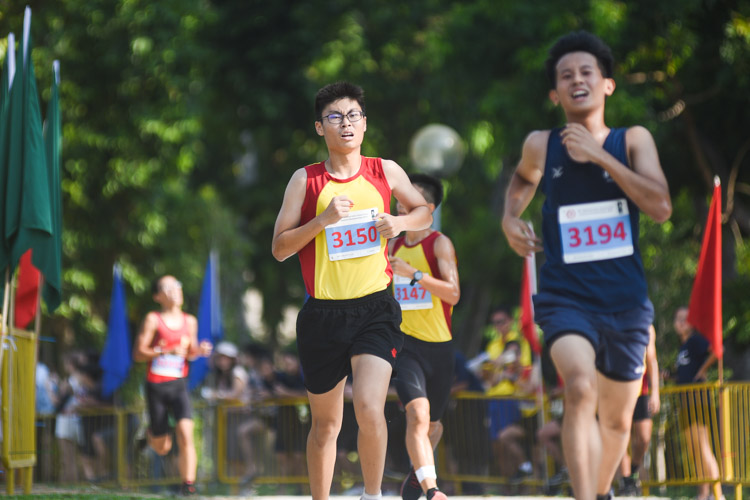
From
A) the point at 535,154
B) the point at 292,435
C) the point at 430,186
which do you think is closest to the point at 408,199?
the point at 535,154

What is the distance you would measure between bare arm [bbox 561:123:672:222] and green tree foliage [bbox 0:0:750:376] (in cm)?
785

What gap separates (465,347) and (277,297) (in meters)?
6.75

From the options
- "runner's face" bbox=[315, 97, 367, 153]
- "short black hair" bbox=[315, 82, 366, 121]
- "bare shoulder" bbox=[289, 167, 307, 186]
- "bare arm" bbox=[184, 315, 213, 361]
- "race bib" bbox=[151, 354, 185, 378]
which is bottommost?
"race bib" bbox=[151, 354, 185, 378]

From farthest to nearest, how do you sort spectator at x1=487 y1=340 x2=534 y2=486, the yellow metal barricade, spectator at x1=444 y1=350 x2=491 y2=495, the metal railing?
spectator at x1=444 y1=350 x2=491 y2=495, spectator at x1=487 y1=340 x2=534 y2=486, the metal railing, the yellow metal barricade

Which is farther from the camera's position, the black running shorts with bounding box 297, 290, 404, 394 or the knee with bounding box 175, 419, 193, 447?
the knee with bounding box 175, 419, 193, 447

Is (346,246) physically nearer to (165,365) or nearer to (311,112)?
(165,365)

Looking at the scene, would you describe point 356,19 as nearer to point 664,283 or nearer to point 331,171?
point 664,283

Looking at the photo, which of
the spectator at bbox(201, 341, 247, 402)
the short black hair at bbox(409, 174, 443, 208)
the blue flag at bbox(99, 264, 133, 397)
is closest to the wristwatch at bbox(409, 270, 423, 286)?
the short black hair at bbox(409, 174, 443, 208)

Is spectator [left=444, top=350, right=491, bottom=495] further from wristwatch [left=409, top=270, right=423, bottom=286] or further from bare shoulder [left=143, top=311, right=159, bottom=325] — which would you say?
wristwatch [left=409, top=270, right=423, bottom=286]

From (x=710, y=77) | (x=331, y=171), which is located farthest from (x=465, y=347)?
(x=331, y=171)

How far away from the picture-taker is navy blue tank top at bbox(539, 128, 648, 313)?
590cm

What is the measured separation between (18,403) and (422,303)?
3486 millimetres

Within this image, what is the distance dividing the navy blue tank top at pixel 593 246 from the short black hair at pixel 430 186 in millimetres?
2769

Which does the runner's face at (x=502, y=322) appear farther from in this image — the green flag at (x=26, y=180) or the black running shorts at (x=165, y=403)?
the green flag at (x=26, y=180)
